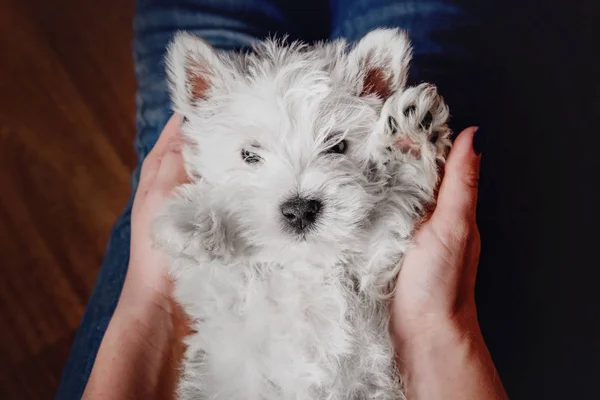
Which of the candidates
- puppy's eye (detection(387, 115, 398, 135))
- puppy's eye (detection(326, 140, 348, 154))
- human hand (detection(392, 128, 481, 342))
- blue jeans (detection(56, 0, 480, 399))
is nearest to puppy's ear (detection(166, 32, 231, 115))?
puppy's eye (detection(326, 140, 348, 154))

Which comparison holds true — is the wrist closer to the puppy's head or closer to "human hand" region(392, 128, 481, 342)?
"human hand" region(392, 128, 481, 342)

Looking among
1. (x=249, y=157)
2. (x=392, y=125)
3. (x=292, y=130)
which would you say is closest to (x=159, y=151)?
(x=249, y=157)

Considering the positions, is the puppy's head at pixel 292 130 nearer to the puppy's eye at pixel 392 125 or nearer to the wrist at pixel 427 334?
the puppy's eye at pixel 392 125

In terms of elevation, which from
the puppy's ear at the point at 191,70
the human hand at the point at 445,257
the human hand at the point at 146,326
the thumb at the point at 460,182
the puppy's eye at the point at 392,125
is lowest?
the human hand at the point at 146,326

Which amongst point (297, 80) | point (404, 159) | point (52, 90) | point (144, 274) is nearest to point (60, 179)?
point (52, 90)

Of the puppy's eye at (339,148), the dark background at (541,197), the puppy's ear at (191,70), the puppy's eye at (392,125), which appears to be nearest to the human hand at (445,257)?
the puppy's eye at (392,125)

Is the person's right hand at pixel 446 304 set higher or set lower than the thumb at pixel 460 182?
lower

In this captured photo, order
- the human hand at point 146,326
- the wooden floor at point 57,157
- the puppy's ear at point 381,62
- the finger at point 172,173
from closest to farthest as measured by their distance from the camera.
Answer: the puppy's ear at point 381,62 < the human hand at point 146,326 < the finger at point 172,173 < the wooden floor at point 57,157
